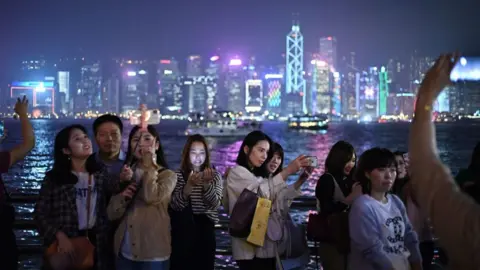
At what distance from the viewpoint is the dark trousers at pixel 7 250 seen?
3424 mm

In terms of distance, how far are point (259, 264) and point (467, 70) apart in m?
2.71

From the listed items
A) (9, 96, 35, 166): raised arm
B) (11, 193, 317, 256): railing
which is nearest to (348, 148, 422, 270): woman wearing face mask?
(11, 193, 317, 256): railing

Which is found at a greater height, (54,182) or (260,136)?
(260,136)

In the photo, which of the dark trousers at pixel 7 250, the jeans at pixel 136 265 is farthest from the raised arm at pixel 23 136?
the jeans at pixel 136 265

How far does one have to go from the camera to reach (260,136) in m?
3.85

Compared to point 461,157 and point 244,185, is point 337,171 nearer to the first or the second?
point 244,185

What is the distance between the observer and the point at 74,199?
3.38 meters

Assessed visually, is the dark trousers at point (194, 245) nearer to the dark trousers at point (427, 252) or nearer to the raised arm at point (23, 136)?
the raised arm at point (23, 136)

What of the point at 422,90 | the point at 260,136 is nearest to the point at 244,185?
the point at 260,136

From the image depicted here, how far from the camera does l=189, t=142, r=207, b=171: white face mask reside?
13.0 ft

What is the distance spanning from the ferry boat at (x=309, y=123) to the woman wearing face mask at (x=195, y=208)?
388ft

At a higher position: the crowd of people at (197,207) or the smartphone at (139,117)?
the smartphone at (139,117)

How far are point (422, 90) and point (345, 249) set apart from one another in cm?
193

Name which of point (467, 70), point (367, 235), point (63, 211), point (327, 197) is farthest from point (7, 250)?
point (467, 70)
